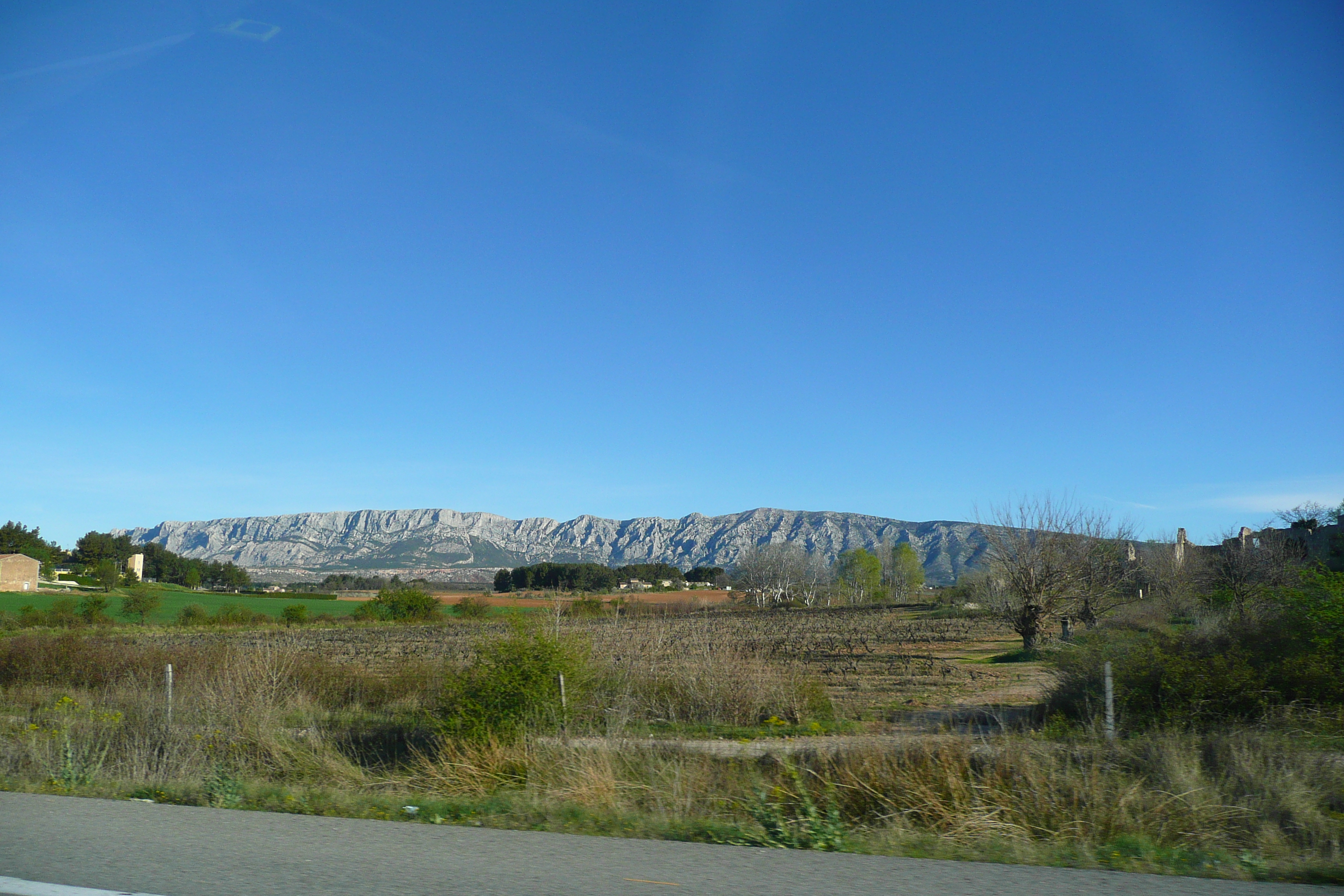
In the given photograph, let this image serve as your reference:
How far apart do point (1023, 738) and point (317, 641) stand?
173ft

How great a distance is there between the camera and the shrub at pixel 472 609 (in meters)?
83.6

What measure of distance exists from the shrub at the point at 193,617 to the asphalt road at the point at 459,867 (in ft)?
244

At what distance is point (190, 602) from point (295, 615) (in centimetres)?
3179

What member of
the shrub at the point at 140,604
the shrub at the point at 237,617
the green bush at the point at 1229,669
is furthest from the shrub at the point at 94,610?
the green bush at the point at 1229,669

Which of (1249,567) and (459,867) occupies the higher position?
(1249,567)

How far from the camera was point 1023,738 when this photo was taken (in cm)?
1180

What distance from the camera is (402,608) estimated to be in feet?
274

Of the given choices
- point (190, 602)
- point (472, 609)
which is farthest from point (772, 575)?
point (190, 602)

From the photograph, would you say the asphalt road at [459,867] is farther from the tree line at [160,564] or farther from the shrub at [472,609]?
the tree line at [160,564]

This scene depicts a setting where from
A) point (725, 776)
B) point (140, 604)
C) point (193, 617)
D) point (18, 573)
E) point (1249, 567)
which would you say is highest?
point (1249, 567)

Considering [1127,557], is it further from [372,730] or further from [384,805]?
[384,805]

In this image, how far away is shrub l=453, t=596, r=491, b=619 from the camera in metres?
→ 83.6

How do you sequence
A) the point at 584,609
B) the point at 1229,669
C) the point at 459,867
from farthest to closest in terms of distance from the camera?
the point at 584,609
the point at 1229,669
the point at 459,867

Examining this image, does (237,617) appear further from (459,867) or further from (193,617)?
(459,867)
